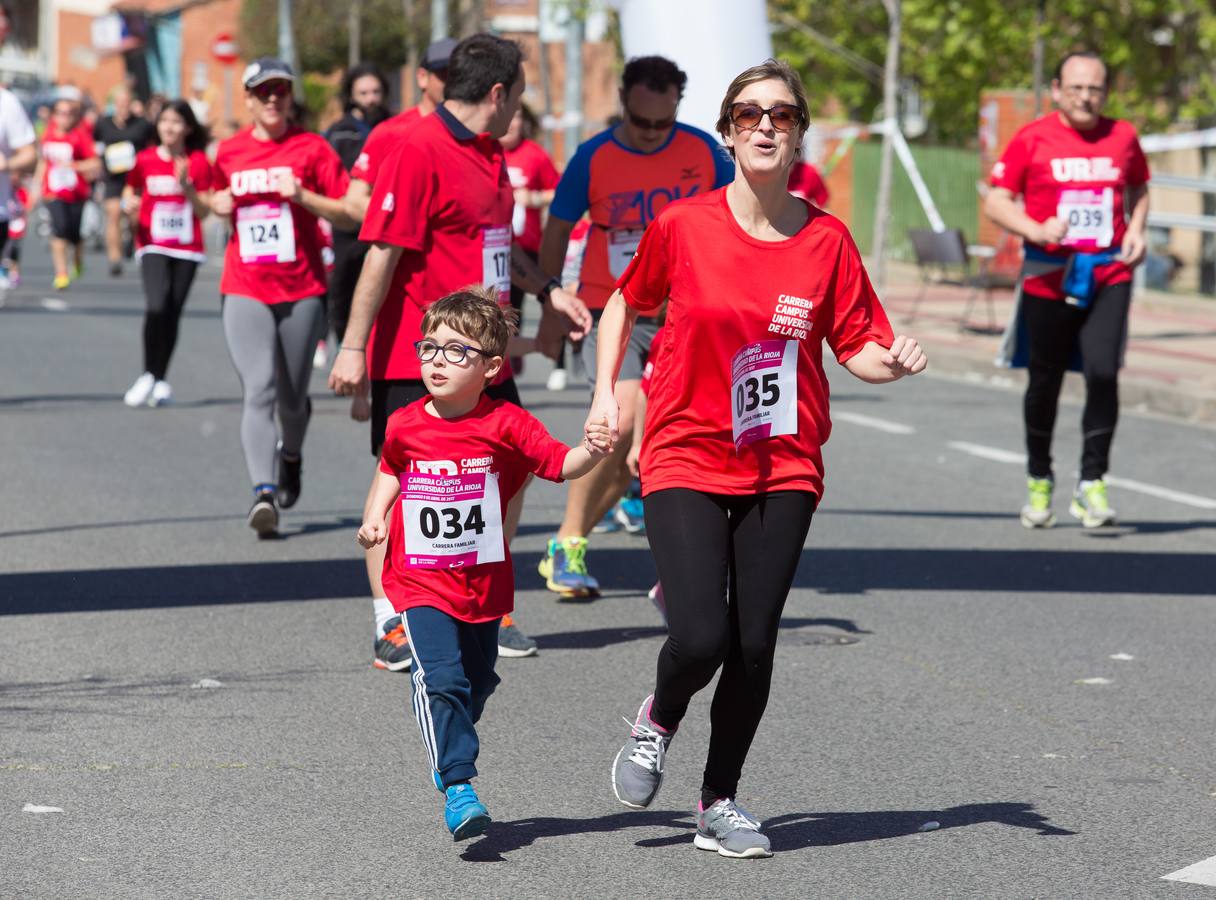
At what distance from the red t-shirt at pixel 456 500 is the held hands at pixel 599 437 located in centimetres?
20

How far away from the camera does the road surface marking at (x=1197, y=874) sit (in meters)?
4.62

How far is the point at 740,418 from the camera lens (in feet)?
15.6

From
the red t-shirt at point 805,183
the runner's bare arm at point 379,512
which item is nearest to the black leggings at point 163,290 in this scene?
the red t-shirt at point 805,183

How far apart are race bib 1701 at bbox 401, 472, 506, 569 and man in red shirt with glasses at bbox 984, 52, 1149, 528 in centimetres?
496

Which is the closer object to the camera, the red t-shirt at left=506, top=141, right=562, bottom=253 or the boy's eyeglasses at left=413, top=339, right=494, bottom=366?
the boy's eyeglasses at left=413, top=339, right=494, bottom=366

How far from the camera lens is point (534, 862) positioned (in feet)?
15.5

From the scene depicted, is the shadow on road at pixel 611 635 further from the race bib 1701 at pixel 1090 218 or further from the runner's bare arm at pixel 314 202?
the race bib 1701 at pixel 1090 218

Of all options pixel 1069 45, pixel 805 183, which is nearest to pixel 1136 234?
pixel 805 183

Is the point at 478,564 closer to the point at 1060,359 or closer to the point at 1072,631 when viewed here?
the point at 1072,631

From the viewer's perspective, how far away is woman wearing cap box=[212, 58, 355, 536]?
8867 mm

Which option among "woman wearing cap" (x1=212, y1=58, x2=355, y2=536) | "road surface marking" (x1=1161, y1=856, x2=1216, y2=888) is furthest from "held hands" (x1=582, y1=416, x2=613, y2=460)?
"woman wearing cap" (x1=212, y1=58, x2=355, y2=536)

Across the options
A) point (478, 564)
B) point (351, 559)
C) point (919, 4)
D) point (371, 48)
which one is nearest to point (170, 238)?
point (351, 559)

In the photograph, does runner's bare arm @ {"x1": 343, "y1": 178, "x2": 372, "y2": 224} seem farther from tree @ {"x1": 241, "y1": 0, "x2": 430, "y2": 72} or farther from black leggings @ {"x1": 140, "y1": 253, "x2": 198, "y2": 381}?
tree @ {"x1": 241, "y1": 0, "x2": 430, "y2": 72}

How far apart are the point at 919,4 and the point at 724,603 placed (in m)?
25.7
